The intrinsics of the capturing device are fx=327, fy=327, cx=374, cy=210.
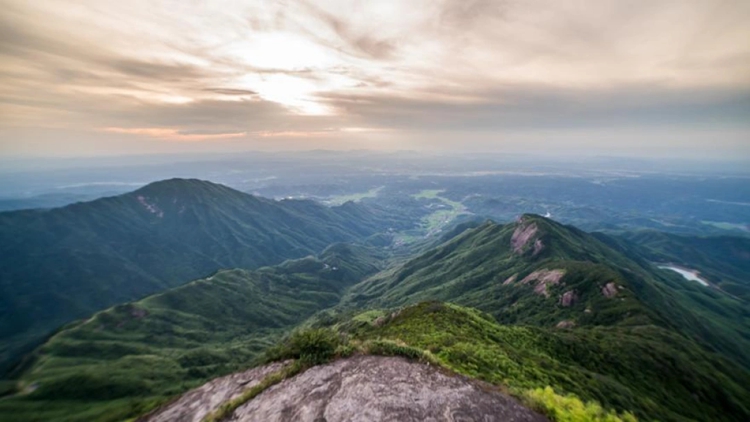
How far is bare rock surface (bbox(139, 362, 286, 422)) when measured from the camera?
86.7 feet

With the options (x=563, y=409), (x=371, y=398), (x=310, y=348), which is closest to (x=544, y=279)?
(x=563, y=409)

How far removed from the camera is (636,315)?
90625 millimetres

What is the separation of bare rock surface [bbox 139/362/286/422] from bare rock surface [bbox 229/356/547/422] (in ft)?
13.5

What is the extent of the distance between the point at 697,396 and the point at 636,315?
121ft

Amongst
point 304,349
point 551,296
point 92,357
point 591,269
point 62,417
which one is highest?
point 304,349

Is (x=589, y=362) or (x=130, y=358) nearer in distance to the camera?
(x=589, y=362)

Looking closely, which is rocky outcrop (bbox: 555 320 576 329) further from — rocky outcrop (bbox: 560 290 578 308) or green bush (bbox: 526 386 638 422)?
green bush (bbox: 526 386 638 422)

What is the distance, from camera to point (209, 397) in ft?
91.8

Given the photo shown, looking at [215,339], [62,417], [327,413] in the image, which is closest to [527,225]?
[215,339]

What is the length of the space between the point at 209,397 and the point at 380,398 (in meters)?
16.3

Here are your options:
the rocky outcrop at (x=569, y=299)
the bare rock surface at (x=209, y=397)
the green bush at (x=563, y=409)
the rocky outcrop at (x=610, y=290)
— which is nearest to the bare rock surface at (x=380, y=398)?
the green bush at (x=563, y=409)

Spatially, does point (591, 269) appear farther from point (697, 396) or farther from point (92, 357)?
point (92, 357)

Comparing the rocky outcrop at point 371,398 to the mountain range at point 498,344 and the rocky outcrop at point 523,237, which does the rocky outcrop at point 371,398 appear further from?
the rocky outcrop at point 523,237

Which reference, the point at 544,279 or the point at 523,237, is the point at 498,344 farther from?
the point at 523,237
